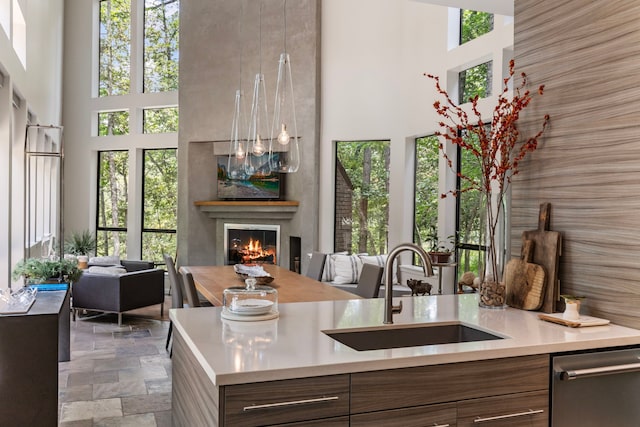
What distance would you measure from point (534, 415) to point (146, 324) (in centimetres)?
566

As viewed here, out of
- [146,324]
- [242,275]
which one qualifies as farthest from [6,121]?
[146,324]

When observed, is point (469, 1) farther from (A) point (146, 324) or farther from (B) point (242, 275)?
(A) point (146, 324)

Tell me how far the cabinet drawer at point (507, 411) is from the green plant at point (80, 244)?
340 inches

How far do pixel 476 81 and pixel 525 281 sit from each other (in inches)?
154

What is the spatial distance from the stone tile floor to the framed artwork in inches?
103

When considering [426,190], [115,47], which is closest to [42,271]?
[426,190]

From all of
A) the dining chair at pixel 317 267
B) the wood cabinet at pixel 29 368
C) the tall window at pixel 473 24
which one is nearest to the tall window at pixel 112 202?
the dining chair at pixel 317 267

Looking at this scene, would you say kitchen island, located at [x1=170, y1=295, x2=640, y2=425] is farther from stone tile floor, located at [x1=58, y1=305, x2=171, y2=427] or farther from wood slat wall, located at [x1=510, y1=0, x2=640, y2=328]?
stone tile floor, located at [x1=58, y1=305, x2=171, y2=427]

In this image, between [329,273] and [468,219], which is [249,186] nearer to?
[329,273]

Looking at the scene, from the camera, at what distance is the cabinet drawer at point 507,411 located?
6.03 ft

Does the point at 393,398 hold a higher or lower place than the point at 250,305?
lower

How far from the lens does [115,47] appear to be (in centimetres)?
993

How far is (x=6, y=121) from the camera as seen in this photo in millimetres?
4855

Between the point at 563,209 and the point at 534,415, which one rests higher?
the point at 563,209
